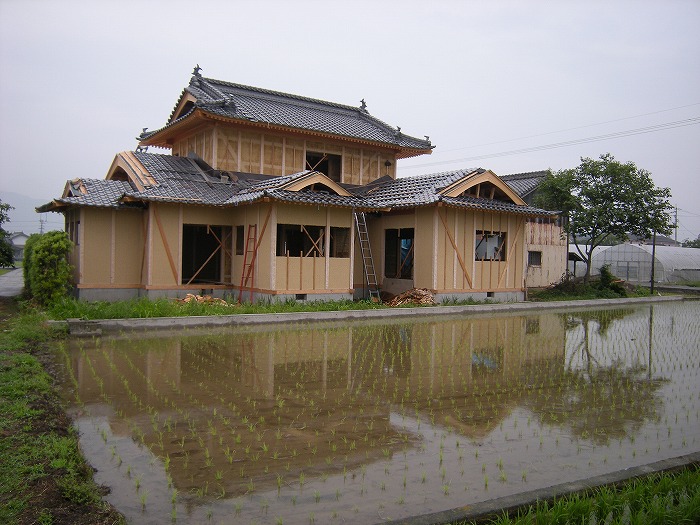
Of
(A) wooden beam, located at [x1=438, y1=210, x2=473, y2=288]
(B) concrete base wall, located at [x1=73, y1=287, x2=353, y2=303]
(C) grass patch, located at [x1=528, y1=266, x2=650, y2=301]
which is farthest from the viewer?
(C) grass patch, located at [x1=528, y1=266, x2=650, y2=301]

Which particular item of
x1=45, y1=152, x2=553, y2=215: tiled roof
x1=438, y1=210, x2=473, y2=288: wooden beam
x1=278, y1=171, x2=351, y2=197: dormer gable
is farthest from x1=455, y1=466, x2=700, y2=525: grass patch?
x1=438, y1=210, x2=473, y2=288: wooden beam

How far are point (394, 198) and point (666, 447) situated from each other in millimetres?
14111

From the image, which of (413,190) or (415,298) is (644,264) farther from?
(415,298)

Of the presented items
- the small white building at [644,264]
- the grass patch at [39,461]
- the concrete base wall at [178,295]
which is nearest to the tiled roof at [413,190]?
the concrete base wall at [178,295]

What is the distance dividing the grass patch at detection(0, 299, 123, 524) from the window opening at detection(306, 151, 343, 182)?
560 inches

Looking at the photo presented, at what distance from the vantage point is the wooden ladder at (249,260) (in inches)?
651

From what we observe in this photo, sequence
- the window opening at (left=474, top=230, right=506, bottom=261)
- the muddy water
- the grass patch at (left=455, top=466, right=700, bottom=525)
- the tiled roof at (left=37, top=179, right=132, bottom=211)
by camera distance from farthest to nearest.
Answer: the window opening at (left=474, top=230, right=506, bottom=261) < the tiled roof at (left=37, top=179, right=132, bottom=211) < the muddy water < the grass patch at (left=455, top=466, right=700, bottom=525)

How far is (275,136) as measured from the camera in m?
19.5

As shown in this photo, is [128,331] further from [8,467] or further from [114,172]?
[114,172]

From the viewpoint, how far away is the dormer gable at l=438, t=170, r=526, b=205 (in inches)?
725

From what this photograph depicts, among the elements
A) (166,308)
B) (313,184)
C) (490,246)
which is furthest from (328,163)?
(166,308)

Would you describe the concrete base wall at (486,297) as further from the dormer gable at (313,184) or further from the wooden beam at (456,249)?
the dormer gable at (313,184)

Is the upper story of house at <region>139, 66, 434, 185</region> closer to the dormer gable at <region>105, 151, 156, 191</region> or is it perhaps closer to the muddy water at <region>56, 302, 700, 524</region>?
the dormer gable at <region>105, 151, 156, 191</region>

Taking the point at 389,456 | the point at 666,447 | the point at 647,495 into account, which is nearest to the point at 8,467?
the point at 389,456
